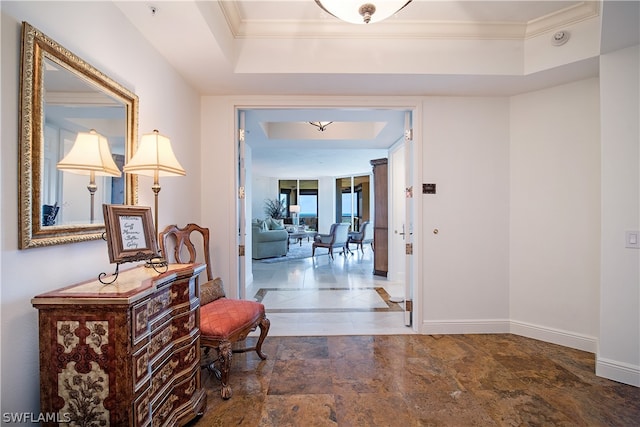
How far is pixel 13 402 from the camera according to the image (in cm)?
113

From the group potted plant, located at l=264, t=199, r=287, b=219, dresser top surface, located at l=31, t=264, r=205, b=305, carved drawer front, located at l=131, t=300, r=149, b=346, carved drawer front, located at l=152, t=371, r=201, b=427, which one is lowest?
carved drawer front, located at l=152, t=371, r=201, b=427

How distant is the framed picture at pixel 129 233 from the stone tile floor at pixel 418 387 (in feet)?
3.80

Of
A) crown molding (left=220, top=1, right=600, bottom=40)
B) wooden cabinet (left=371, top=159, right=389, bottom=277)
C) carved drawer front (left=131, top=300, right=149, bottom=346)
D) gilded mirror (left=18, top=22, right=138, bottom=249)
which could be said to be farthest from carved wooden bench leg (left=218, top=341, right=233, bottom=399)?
wooden cabinet (left=371, top=159, right=389, bottom=277)

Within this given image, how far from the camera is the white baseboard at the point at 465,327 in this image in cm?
290

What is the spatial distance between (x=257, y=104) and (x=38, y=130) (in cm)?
199

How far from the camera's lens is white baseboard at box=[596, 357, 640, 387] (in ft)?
6.73

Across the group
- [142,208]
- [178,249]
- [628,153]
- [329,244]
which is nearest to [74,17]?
[142,208]

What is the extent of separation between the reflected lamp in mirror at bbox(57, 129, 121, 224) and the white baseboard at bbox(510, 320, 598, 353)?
149 inches

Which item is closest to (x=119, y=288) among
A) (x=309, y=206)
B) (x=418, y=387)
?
(x=418, y=387)

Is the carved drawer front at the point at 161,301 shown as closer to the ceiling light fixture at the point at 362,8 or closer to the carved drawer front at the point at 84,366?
the carved drawer front at the point at 84,366

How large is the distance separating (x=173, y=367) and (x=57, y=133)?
132 cm

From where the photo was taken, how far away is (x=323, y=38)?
2.41m

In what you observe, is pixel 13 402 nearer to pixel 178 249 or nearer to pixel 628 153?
pixel 178 249

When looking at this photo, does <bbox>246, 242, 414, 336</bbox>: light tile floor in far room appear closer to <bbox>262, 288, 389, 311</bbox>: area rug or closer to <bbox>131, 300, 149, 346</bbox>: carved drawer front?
<bbox>262, 288, 389, 311</bbox>: area rug
